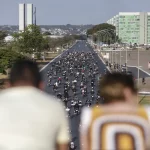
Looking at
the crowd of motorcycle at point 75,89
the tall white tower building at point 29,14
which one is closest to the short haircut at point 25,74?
the crowd of motorcycle at point 75,89

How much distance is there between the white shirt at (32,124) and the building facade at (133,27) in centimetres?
16924

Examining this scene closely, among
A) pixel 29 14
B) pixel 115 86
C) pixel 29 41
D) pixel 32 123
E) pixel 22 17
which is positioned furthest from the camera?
pixel 29 14

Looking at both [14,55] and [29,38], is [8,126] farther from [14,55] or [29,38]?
[29,38]

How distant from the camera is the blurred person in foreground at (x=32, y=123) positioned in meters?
3.87

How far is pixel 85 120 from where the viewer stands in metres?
4.04

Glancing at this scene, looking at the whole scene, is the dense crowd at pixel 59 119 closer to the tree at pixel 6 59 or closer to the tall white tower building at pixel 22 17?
the tree at pixel 6 59

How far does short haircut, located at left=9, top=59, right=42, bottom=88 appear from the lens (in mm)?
4172

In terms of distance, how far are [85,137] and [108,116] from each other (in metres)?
0.21

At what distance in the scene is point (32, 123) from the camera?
390 cm

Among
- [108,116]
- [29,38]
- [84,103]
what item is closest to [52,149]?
[108,116]

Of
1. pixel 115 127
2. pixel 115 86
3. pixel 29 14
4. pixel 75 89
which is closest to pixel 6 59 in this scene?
pixel 75 89

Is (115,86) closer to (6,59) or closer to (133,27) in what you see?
(6,59)

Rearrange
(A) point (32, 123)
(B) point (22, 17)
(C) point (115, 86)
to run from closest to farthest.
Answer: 1. (A) point (32, 123)
2. (C) point (115, 86)
3. (B) point (22, 17)

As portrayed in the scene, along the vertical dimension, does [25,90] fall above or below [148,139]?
above
